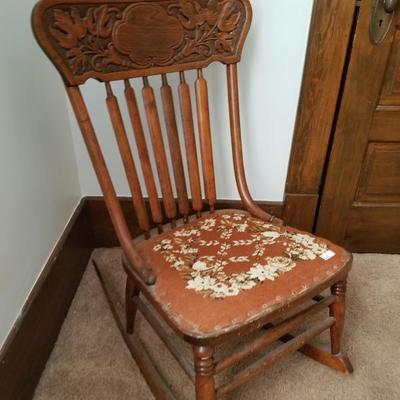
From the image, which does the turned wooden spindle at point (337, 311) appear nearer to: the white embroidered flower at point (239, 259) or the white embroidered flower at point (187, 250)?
the white embroidered flower at point (239, 259)

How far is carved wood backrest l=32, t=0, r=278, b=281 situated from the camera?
0.72m

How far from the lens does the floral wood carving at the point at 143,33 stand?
0.72 meters

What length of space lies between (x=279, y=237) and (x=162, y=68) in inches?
19.9

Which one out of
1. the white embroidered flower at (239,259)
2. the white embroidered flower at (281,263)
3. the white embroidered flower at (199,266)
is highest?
the white embroidered flower at (199,266)

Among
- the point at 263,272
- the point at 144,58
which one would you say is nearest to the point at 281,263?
the point at 263,272

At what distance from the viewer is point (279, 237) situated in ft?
3.05

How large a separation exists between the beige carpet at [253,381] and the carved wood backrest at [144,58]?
417 millimetres

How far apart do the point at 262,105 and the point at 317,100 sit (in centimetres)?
18

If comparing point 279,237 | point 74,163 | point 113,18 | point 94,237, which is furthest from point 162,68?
→ point 94,237

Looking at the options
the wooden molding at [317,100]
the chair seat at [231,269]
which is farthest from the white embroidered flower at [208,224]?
the wooden molding at [317,100]

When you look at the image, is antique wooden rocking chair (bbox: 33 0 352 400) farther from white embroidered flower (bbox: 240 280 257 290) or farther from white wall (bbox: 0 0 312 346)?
white wall (bbox: 0 0 312 346)

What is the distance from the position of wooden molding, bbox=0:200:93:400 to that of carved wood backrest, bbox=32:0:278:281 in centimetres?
37

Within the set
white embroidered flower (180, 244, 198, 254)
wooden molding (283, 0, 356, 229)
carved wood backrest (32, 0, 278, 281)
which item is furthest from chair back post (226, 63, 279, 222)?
wooden molding (283, 0, 356, 229)

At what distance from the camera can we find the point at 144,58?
0.83 meters
